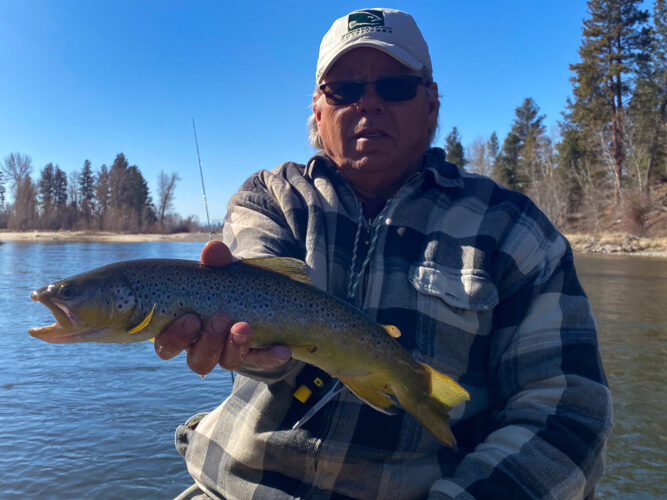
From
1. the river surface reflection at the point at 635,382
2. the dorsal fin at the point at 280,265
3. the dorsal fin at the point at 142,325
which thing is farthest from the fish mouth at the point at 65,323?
the river surface reflection at the point at 635,382

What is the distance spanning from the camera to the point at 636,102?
45469 mm

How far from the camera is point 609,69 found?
4525cm

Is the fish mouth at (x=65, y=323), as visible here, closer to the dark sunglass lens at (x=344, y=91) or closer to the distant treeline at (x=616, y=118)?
the dark sunglass lens at (x=344, y=91)

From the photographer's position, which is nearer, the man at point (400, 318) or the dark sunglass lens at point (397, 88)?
the man at point (400, 318)

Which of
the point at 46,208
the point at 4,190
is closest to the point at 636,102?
the point at 46,208

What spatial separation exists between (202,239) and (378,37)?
6209cm

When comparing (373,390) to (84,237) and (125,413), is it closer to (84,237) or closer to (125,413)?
(125,413)

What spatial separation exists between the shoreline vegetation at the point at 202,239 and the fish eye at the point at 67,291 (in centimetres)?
3595

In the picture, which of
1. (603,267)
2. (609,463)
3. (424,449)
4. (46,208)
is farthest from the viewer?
(46,208)

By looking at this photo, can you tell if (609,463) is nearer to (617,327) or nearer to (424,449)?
(424,449)

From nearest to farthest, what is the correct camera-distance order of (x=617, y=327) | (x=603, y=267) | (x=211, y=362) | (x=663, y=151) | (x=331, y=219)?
(x=211, y=362)
(x=331, y=219)
(x=617, y=327)
(x=603, y=267)
(x=663, y=151)

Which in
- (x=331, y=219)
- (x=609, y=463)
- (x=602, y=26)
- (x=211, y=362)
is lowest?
(x=609, y=463)

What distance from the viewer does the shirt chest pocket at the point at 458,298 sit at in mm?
2521

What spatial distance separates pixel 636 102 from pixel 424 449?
5191cm
